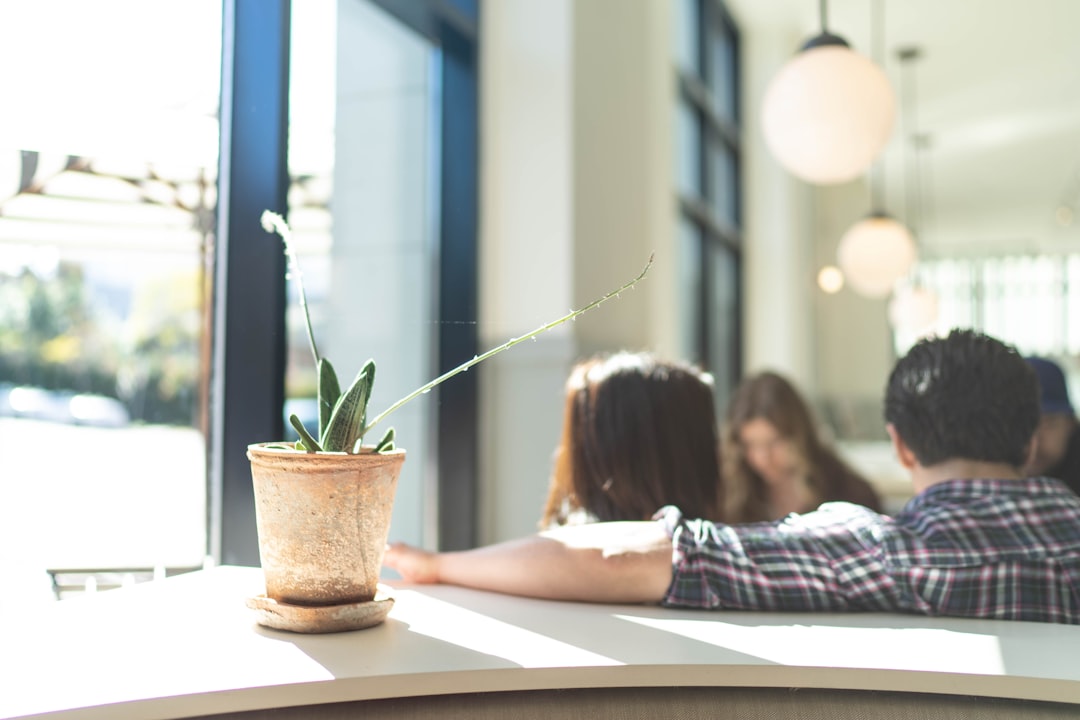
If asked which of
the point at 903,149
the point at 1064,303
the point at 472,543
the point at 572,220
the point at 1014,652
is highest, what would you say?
the point at 903,149

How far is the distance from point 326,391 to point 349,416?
8cm

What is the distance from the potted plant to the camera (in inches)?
36.4

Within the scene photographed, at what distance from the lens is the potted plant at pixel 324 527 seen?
0.93 metres

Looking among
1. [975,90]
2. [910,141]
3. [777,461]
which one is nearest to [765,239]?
[975,90]

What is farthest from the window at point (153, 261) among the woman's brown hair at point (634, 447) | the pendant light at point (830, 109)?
the pendant light at point (830, 109)

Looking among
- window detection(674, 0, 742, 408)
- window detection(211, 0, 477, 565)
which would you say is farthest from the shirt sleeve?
window detection(674, 0, 742, 408)

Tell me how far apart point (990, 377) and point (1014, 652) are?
402mm

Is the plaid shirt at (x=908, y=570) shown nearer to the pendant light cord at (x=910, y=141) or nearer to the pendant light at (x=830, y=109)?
the pendant light at (x=830, y=109)

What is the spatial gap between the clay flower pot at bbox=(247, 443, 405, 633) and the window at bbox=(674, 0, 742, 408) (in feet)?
11.0

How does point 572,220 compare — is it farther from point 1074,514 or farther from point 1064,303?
point 1064,303

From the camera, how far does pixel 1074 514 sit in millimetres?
1115

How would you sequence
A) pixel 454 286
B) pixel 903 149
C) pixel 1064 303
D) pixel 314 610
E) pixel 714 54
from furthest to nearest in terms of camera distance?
pixel 1064 303, pixel 903 149, pixel 714 54, pixel 454 286, pixel 314 610

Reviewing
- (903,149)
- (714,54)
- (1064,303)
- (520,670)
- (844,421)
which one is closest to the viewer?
(520,670)

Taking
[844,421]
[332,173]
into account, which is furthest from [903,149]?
[332,173]
